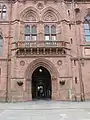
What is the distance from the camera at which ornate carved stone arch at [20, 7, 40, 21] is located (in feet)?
74.0

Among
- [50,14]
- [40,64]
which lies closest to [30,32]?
[50,14]

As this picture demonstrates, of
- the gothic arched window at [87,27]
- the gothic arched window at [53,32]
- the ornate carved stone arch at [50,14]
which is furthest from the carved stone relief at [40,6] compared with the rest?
the gothic arched window at [87,27]

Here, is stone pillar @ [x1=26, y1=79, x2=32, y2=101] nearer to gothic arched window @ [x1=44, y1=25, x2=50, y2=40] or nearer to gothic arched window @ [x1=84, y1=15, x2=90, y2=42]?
gothic arched window @ [x1=44, y1=25, x2=50, y2=40]

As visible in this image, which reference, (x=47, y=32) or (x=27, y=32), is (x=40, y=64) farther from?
(x=27, y=32)

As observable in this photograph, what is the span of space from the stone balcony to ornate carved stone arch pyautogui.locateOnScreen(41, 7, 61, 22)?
3571 millimetres

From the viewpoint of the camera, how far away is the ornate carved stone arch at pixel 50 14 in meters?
22.6

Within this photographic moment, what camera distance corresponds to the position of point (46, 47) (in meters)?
20.5

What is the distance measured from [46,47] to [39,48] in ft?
2.69

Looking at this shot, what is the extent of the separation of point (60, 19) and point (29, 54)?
6.14 meters

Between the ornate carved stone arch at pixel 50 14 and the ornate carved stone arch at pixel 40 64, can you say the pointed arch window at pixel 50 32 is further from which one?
the ornate carved stone arch at pixel 40 64

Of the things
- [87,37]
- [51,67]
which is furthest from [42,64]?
[87,37]

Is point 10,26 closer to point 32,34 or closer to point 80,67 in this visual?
point 32,34

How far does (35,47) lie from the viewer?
20453mm

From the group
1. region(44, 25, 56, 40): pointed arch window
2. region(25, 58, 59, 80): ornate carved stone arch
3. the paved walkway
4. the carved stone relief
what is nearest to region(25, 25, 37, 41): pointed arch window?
region(44, 25, 56, 40): pointed arch window
